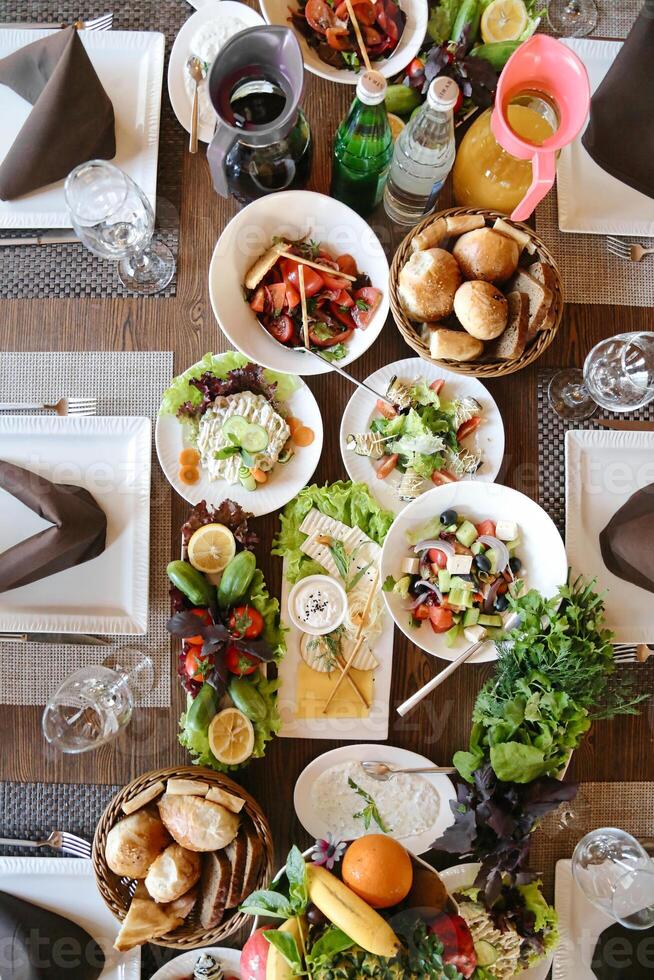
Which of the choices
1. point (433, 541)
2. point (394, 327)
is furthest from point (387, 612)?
point (394, 327)

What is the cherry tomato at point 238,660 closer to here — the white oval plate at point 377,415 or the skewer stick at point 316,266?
the white oval plate at point 377,415

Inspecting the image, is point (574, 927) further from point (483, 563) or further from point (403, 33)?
point (403, 33)

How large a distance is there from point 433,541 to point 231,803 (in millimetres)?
616

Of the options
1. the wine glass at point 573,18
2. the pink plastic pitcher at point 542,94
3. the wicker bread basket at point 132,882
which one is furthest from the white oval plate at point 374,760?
the wine glass at point 573,18

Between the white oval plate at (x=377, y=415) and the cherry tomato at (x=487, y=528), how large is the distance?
9cm

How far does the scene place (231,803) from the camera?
1287 mm

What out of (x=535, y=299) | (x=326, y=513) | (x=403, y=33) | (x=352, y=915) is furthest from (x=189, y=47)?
(x=352, y=915)

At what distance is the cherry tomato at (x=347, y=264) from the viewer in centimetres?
142

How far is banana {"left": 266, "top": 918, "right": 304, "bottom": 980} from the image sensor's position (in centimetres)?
107

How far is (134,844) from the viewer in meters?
1.26

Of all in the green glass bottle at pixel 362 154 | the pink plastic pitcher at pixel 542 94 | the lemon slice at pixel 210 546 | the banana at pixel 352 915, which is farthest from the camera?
the lemon slice at pixel 210 546

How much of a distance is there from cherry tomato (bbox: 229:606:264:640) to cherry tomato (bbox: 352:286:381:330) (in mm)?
598

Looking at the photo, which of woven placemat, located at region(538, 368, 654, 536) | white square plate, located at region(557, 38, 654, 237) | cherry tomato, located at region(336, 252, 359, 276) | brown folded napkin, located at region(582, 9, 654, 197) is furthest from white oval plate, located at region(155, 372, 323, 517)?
brown folded napkin, located at region(582, 9, 654, 197)

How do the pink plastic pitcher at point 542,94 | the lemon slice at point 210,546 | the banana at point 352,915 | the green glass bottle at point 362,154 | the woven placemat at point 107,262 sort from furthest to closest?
the woven placemat at point 107,262, the lemon slice at point 210,546, the green glass bottle at point 362,154, the pink plastic pitcher at point 542,94, the banana at point 352,915
